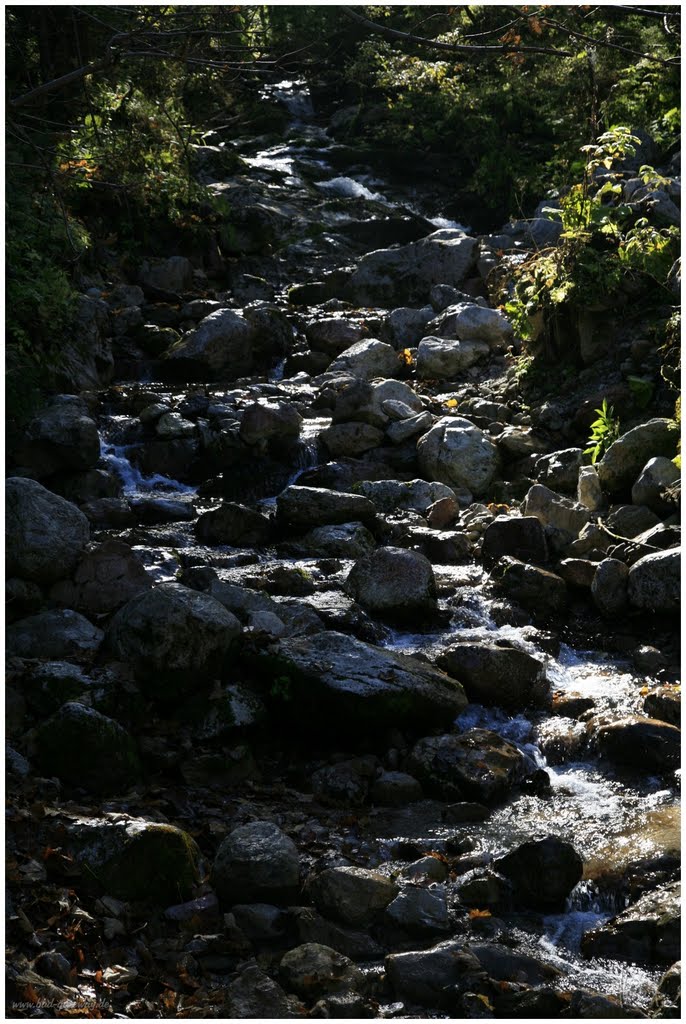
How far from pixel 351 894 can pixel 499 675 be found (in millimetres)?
2478

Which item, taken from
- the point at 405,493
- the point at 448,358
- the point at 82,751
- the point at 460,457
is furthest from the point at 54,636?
the point at 448,358

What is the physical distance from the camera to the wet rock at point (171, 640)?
565cm

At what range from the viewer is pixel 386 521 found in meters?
9.38

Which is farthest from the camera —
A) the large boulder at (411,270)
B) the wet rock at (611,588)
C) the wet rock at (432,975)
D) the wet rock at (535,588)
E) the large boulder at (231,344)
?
the large boulder at (411,270)

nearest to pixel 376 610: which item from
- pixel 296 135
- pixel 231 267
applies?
A: pixel 231 267

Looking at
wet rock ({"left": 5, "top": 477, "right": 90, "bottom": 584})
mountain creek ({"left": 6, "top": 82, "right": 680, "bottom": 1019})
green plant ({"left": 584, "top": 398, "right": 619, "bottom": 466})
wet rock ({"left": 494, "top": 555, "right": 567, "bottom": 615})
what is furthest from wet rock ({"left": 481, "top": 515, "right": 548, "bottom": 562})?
wet rock ({"left": 5, "top": 477, "right": 90, "bottom": 584})

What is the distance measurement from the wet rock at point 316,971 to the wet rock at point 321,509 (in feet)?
18.0

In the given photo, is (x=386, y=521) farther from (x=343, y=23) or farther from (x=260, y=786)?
(x=343, y=23)

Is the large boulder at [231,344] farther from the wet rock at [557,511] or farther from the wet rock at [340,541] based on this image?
the wet rock at [557,511]

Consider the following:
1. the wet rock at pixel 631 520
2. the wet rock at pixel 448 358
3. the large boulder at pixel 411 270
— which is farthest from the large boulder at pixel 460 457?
the large boulder at pixel 411 270

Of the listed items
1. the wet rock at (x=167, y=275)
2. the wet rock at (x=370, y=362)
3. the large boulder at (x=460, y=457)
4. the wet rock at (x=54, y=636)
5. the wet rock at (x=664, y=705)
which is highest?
the wet rock at (x=167, y=275)

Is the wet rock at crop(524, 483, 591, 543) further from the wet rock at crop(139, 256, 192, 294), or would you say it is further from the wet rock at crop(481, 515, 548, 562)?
the wet rock at crop(139, 256, 192, 294)

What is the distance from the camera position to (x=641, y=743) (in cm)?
566

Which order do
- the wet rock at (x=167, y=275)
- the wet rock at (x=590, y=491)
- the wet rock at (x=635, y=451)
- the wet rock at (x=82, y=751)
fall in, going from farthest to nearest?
the wet rock at (x=167, y=275)
the wet rock at (x=590, y=491)
the wet rock at (x=635, y=451)
the wet rock at (x=82, y=751)
